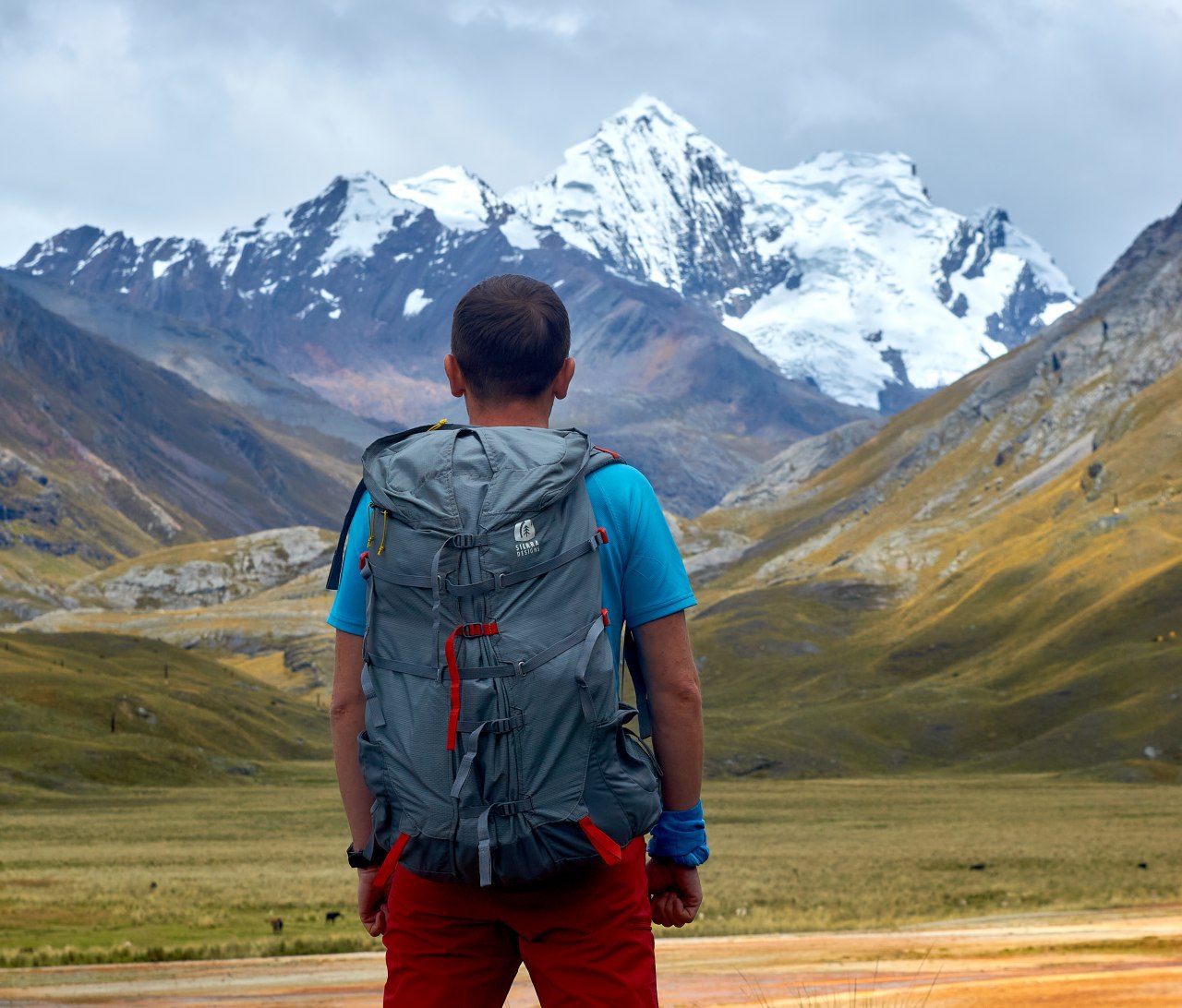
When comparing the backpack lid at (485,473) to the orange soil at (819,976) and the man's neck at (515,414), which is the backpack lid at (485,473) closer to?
the man's neck at (515,414)

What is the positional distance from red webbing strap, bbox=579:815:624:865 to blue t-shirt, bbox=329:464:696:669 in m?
0.79

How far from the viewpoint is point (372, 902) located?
649 cm

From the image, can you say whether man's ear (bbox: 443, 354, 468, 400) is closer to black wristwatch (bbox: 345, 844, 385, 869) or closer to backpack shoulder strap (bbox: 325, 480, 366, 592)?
backpack shoulder strap (bbox: 325, 480, 366, 592)

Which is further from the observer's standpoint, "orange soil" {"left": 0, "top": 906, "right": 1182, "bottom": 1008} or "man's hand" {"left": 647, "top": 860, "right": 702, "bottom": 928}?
"orange soil" {"left": 0, "top": 906, "right": 1182, "bottom": 1008}

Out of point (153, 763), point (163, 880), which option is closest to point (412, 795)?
point (163, 880)

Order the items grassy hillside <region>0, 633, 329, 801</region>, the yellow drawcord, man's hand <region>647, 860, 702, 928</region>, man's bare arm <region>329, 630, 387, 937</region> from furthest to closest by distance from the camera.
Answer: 1. grassy hillside <region>0, 633, 329, 801</region>
2. man's hand <region>647, 860, 702, 928</region>
3. man's bare arm <region>329, 630, 387, 937</region>
4. the yellow drawcord

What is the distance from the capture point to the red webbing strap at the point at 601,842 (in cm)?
580

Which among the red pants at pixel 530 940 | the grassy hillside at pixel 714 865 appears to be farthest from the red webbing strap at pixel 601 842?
the grassy hillside at pixel 714 865

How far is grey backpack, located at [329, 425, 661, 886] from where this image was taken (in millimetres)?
5770

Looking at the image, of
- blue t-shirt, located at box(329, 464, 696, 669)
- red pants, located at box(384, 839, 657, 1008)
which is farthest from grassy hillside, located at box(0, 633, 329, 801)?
blue t-shirt, located at box(329, 464, 696, 669)

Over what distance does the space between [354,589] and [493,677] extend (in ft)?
3.32

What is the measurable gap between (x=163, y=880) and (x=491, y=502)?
33972 mm

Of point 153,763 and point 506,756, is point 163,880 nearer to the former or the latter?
point 506,756

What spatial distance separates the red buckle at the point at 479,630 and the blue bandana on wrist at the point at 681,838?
1.31 metres
